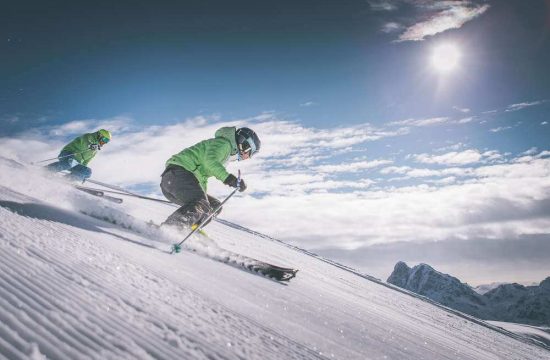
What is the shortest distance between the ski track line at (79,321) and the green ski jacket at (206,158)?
3.51 meters

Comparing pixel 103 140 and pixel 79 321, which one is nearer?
pixel 79 321

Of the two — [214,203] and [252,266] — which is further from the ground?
[214,203]

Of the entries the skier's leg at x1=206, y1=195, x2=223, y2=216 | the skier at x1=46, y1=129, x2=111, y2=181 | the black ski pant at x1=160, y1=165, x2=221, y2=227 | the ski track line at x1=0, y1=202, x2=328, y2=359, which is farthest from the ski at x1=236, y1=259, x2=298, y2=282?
the skier at x1=46, y1=129, x2=111, y2=181

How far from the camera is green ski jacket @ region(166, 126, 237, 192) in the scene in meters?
5.79

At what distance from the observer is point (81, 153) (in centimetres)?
1027

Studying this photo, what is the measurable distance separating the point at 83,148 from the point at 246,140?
667cm

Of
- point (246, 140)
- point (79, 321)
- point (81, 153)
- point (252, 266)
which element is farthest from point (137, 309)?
point (81, 153)

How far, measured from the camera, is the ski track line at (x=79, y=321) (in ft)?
4.14

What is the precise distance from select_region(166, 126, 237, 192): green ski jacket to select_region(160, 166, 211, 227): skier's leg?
14 cm

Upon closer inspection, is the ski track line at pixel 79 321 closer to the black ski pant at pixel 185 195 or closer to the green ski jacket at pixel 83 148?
the black ski pant at pixel 185 195

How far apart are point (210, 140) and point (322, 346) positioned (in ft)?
14.0

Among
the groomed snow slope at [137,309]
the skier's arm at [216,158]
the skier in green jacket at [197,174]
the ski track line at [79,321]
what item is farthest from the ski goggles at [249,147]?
the ski track line at [79,321]

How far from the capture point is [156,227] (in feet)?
16.8

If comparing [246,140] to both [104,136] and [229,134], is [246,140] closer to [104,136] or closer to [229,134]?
[229,134]
